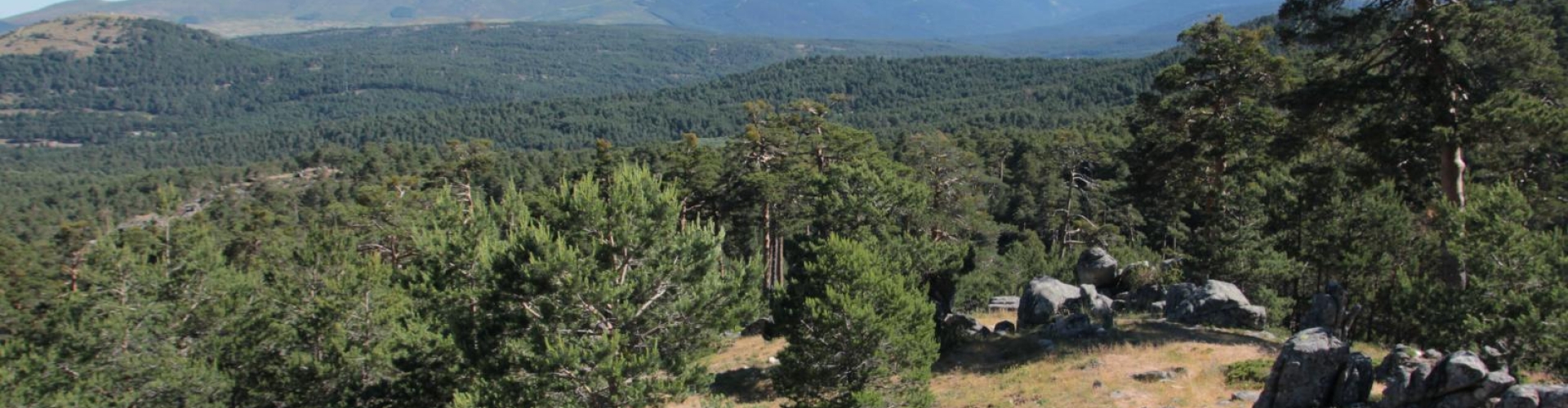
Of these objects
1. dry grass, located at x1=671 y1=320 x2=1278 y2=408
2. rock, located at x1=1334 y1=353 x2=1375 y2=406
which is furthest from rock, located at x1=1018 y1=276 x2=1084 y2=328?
rock, located at x1=1334 y1=353 x2=1375 y2=406

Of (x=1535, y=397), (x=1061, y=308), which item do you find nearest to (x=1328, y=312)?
(x=1061, y=308)

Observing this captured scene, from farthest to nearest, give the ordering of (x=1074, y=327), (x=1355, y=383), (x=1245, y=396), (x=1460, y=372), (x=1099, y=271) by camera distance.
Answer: (x=1099, y=271)
(x=1074, y=327)
(x=1245, y=396)
(x=1355, y=383)
(x=1460, y=372)

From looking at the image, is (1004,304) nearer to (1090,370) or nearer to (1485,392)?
(1090,370)

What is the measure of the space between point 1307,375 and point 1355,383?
31.1 inches

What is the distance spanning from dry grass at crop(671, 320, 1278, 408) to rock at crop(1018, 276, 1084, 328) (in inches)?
63.1

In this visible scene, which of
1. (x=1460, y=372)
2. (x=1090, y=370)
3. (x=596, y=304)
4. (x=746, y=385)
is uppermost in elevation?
(x=1460, y=372)

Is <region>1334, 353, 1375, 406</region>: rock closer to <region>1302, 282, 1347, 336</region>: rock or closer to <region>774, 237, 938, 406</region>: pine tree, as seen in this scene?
<region>1302, 282, 1347, 336</region>: rock

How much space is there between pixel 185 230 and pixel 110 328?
15.9 meters

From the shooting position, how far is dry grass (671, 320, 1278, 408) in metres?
18.9

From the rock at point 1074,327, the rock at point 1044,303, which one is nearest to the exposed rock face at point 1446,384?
the rock at point 1074,327

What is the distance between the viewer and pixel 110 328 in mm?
23062

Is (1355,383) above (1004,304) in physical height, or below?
above

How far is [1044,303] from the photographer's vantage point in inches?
1099

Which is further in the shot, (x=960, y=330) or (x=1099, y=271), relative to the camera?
(x=1099, y=271)
